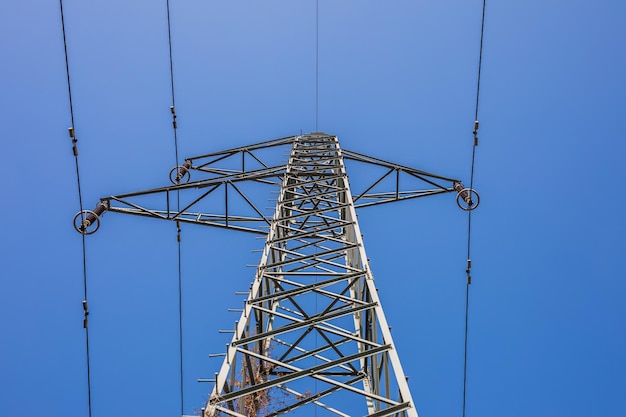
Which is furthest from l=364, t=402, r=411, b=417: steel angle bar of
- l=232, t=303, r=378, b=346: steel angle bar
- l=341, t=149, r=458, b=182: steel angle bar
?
l=341, t=149, r=458, b=182: steel angle bar

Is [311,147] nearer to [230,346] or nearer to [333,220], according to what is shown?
[333,220]

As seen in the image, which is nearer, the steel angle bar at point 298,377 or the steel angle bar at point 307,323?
the steel angle bar at point 298,377

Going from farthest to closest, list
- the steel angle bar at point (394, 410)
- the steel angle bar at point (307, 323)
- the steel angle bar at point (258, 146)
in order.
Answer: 1. the steel angle bar at point (258, 146)
2. the steel angle bar at point (307, 323)
3. the steel angle bar at point (394, 410)

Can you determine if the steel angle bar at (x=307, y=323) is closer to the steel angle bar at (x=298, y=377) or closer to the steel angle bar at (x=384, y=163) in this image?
the steel angle bar at (x=298, y=377)

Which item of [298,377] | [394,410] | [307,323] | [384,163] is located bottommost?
[394,410]

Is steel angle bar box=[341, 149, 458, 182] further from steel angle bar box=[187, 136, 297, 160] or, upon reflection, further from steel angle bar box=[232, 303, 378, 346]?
steel angle bar box=[232, 303, 378, 346]

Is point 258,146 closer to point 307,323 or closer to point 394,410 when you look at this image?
point 307,323

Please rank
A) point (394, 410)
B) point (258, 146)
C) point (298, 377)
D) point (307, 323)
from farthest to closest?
1. point (258, 146)
2. point (307, 323)
3. point (298, 377)
4. point (394, 410)

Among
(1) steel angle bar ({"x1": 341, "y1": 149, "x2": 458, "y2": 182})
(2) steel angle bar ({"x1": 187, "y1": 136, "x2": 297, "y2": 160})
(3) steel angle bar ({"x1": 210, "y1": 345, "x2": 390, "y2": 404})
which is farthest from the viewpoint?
(2) steel angle bar ({"x1": 187, "y1": 136, "x2": 297, "y2": 160})

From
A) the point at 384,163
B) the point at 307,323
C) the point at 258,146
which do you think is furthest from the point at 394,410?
the point at 258,146

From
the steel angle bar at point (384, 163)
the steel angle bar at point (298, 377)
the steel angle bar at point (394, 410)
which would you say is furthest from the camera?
the steel angle bar at point (384, 163)

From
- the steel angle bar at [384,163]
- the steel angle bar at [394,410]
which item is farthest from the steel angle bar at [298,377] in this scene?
the steel angle bar at [384,163]

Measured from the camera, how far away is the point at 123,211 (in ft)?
50.0

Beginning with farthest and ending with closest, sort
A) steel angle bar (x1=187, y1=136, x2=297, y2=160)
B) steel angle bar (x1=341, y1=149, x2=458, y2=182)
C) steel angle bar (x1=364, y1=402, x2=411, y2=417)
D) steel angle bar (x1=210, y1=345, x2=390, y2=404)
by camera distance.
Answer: steel angle bar (x1=187, y1=136, x2=297, y2=160), steel angle bar (x1=341, y1=149, x2=458, y2=182), steel angle bar (x1=210, y1=345, x2=390, y2=404), steel angle bar (x1=364, y1=402, x2=411, y2=417)
